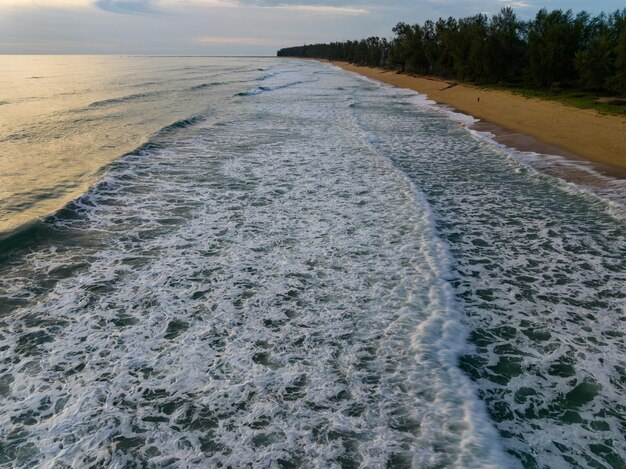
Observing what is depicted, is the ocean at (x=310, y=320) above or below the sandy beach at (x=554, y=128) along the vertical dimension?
below

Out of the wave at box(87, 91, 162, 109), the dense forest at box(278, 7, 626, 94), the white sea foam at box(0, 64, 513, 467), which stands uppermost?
the dense forest at box(278, 7, 626, 94)

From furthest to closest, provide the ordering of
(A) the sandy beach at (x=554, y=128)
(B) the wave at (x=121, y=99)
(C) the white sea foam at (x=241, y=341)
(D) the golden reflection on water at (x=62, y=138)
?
(B) the wave at (x=121, y=99) → (A) the sandy beach at (x=554, y=128) → (D) the golden reflection on water at (x=62, y=138) → (C) the white sea foam at (x=241, y=341)

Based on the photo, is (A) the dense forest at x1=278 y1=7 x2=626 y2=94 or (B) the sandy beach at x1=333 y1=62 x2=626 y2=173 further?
(A) the dense forest at x1=278 y1=7 x2=626 y2=94

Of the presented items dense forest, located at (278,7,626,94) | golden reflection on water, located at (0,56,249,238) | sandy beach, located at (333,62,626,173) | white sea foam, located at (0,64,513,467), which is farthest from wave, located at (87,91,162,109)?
dense forest, located at (278,7,626,94)

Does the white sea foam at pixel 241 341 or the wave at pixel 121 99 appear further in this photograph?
the wave at pixel 121 99

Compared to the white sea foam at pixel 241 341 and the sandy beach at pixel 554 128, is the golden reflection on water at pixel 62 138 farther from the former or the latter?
the sandy beach at pixel 554 128

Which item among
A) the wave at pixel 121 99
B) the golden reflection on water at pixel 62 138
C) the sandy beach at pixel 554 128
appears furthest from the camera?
the wave at pixel 121 99

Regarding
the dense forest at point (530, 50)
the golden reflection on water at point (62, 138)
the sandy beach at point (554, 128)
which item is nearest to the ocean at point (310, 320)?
the golden reflection on water at point (62, 138)

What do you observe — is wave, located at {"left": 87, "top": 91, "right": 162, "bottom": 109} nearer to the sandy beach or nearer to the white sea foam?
the white sea foam
